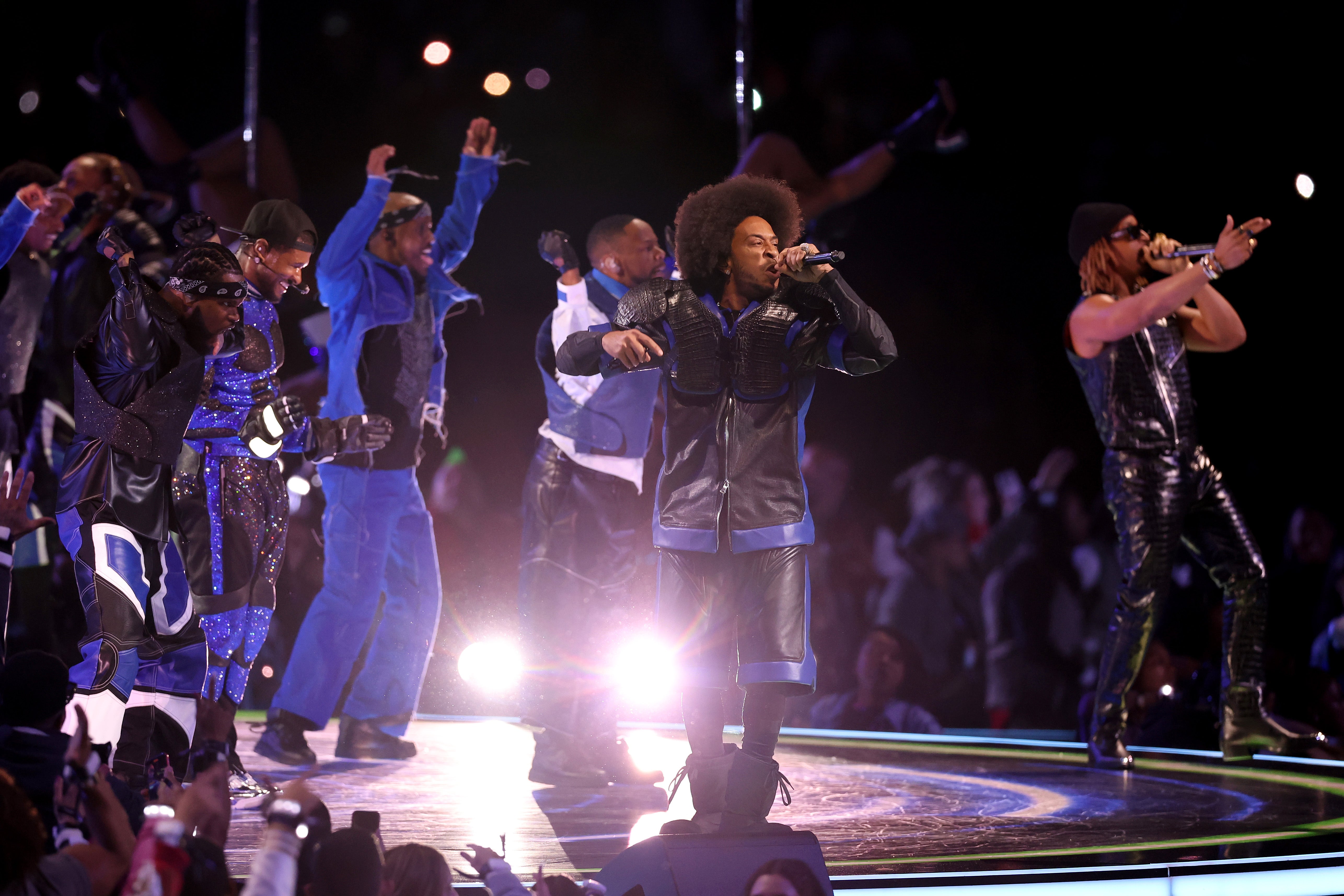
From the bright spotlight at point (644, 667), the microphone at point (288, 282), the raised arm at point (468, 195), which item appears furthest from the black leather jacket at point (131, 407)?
the raised arm at point (468, 195)

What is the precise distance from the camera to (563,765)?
4402mm

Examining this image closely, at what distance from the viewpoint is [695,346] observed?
3.37 metres

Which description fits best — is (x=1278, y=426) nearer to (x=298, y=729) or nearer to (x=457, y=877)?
(x=298, y=729)

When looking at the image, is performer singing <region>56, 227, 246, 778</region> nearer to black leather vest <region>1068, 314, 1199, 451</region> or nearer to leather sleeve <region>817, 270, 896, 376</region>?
leather sleeve <region>817, 270, 896, 376</region>

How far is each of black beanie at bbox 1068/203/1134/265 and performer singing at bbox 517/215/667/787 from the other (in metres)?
1.56

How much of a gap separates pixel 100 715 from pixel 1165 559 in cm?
348

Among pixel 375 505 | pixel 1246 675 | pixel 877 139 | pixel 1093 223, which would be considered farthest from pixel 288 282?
pixel 877 139

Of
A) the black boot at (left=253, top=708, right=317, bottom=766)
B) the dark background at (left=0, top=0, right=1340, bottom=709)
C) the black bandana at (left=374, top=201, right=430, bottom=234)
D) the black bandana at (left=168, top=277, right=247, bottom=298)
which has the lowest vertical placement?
the black boot at (left=253, top=708, right=317, bottom=766)

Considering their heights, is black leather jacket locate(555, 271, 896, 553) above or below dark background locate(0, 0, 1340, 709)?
below

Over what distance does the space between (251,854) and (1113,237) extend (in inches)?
141

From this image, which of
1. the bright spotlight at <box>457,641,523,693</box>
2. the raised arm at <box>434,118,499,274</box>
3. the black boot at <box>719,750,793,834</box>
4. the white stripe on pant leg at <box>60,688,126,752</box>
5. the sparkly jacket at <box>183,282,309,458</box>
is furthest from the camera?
the bright spotlight at <box>457,641,523,693</box>

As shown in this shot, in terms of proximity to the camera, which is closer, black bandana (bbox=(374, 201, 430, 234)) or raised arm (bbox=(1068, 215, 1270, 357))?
raised arm (bbox=(1068, 215, 1270, 357))

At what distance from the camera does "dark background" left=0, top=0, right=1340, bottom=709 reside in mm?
6328

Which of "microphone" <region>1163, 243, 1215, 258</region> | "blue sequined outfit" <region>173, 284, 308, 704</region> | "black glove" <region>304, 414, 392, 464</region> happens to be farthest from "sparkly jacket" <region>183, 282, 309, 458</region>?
"microphone" <region>1163, 243, 1215, 258</region>
